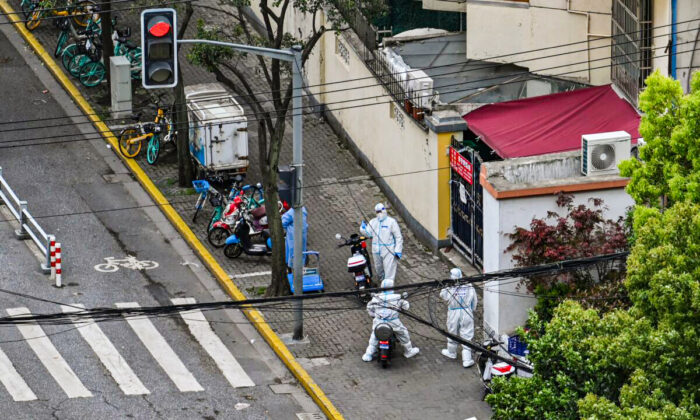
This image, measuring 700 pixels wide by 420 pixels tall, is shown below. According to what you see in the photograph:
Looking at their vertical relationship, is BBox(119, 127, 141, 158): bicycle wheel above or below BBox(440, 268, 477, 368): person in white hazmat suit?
above

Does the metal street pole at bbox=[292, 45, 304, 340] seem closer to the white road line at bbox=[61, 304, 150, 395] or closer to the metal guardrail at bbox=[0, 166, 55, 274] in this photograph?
the white road line at bbox=[61, 304, 150, 395]

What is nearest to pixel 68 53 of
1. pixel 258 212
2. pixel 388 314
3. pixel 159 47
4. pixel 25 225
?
pixel 25 225

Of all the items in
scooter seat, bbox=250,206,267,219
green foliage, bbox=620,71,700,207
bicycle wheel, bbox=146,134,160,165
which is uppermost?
green foliage, bbox=620,71,700,207

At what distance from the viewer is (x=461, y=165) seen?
94.6 feet

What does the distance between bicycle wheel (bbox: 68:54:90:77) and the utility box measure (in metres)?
1.75

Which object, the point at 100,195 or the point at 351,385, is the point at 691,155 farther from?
the point at 100,195

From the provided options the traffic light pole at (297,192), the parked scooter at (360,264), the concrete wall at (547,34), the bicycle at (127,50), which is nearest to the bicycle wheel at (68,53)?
the bicycle at (127,50)

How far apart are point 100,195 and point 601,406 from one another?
16.8m

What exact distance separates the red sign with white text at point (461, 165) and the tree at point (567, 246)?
318 cm

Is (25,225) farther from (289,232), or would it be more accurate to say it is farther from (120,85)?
(120,85)

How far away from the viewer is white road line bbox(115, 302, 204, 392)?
2547cm

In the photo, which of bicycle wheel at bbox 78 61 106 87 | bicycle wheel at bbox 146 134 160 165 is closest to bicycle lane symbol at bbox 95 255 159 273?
bicycle wheel at bbox 146 134 160 165

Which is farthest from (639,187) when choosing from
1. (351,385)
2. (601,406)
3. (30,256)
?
(30,256)

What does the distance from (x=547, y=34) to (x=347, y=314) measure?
24.5ft
